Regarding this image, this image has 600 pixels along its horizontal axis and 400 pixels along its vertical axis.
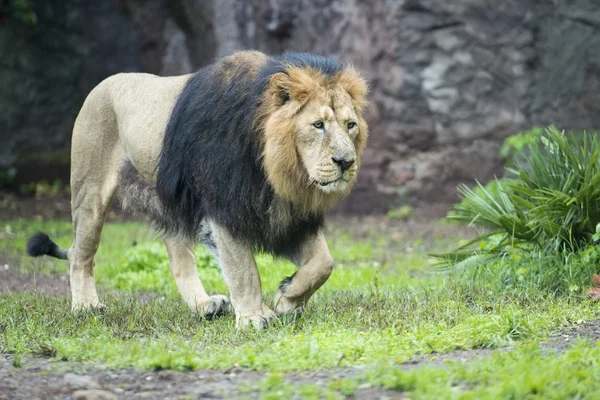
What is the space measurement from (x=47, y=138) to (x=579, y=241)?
9.47 metres

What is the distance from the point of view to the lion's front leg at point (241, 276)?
5312 mm

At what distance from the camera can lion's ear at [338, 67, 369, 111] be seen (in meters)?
5.27

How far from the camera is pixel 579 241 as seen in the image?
249 inches

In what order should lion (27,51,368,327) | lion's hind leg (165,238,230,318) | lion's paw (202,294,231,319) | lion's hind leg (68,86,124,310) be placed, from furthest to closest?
lion's hind leg (68,86,124,310) < lion's hind leg (165,238,230,318) < lion's paw (202,294,231,319) < lion (27,51,368,327)

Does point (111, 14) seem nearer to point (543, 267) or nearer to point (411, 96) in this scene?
point (411, 96)

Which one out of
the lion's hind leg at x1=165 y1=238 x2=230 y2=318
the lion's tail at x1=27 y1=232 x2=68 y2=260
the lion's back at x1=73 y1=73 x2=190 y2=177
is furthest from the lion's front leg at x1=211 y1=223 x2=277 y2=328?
the lion's tail at x1=27 y1=232 x2=68 y2=260

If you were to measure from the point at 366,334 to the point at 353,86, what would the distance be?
150cm

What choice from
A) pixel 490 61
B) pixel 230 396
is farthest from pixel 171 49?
pixel 230 396

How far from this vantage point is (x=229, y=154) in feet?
17.2

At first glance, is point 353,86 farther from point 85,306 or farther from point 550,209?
point 85,306

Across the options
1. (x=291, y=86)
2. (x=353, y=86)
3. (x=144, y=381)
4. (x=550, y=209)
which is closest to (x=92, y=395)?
(x=144, y=381)

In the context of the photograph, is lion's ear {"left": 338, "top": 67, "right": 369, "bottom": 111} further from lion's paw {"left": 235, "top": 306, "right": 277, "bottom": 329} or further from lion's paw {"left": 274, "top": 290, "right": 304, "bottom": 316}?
lion's paw {"left": 235, "top": 306, "right": 277, "bottom": 329}

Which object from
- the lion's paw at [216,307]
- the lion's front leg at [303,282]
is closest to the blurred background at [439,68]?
the lion's paw at [216,307]

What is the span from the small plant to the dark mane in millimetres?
1700
